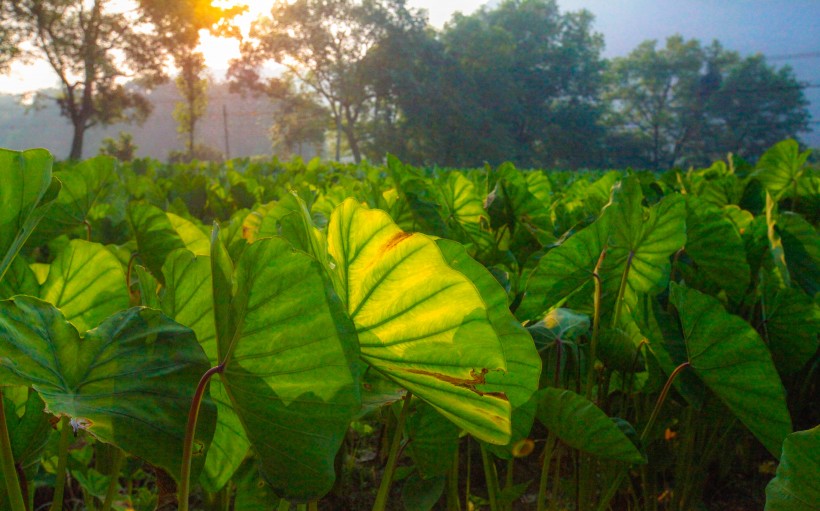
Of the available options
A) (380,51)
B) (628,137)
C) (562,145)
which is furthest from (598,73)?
(380,51)

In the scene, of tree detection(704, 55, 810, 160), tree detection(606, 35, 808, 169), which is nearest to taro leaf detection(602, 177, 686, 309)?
tree detection(606, 35, 808, 169)

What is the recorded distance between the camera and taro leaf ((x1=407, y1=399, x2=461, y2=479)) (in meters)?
0.67

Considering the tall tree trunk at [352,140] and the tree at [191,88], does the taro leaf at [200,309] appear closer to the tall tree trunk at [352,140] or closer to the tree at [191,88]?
the tree at [191,88]

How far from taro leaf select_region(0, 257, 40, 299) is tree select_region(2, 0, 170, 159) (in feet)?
82.4

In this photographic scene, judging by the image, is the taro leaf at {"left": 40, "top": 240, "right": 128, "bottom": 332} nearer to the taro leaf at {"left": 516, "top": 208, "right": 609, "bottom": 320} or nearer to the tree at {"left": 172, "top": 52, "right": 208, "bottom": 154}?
the taro leaf at {"left": 516, "top": 208, "right": 609, "bottom": 320}

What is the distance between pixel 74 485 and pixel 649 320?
1480mm

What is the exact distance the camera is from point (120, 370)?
37 cm

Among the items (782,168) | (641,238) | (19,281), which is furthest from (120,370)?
(782,168)

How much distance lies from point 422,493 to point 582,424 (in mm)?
262

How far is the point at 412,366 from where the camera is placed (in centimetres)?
37

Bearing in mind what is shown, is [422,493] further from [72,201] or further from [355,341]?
[72,201]

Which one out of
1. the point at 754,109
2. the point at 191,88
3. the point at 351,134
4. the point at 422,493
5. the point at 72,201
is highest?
the point at 754,109

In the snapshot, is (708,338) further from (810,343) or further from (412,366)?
(412,366)

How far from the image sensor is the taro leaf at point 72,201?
941 mm
